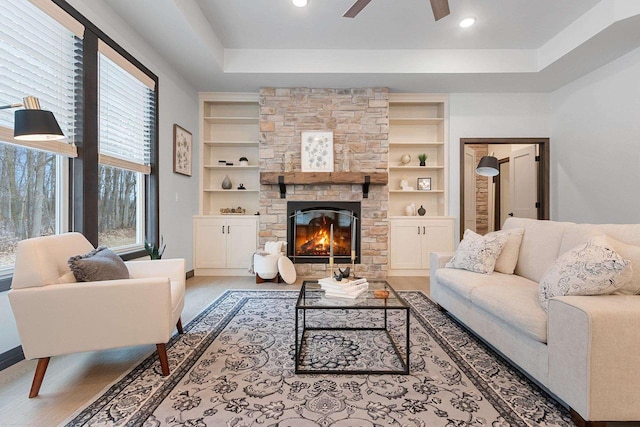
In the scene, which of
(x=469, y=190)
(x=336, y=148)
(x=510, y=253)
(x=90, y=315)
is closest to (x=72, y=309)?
(x=90, y=315)

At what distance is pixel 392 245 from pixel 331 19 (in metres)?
3.04

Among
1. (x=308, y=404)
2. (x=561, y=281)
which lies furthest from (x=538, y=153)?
(x=308, y=404)

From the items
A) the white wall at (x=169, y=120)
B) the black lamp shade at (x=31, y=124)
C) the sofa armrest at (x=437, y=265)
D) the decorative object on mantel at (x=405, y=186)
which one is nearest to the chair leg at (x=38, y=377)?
the black lamp shade at (x=31, y=124)

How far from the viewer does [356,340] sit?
7.68 feet

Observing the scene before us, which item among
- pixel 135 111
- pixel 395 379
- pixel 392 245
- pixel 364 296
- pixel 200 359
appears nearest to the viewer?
pixel 395 379

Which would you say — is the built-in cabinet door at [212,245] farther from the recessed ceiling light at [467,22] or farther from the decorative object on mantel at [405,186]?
the recessed ceiling light at [467,22]

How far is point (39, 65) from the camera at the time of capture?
2205 mm

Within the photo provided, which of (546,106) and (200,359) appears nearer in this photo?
(200,359)

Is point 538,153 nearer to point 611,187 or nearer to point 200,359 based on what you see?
point 611,187

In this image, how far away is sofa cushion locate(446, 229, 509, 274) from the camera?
8.66ft

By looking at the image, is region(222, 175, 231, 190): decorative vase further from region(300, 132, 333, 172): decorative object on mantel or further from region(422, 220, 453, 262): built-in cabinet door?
region(422, 220, 453, 262): built-in cabinet door

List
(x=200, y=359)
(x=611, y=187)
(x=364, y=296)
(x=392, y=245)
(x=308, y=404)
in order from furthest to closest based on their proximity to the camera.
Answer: (x=392, y=245) → (x=611, y=187) → (x=364, y=296) → (x=200, y=359) → (x=308, y=404)

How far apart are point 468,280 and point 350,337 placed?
102cm

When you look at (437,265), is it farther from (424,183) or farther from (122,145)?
(122,145)
